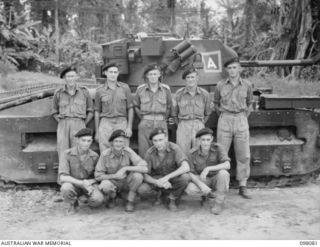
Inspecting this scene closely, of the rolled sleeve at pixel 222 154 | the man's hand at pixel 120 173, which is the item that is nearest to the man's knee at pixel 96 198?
the man's hand at pixel 120 173

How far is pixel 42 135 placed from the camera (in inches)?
237

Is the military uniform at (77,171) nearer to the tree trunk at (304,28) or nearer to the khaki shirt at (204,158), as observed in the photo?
the khaki shirt at (204,158)

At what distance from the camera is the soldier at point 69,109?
5445 millimetres

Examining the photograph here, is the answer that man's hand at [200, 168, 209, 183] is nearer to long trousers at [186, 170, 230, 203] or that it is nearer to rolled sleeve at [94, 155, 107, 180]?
long trousers at [186, 170, 230, 203]

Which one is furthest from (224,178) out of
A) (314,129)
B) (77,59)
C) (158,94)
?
(77,59)

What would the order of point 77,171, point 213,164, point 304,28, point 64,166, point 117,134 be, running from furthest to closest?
1. point 304,28
2. point 213,164
3. point 77,171
4. point 64,166
5. point 117,134

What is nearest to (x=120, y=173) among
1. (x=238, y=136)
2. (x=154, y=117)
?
(x=154, y=117)

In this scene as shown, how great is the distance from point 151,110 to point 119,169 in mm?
807

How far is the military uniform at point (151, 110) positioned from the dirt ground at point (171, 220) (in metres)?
0.77

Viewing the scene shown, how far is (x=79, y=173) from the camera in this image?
5148 mm

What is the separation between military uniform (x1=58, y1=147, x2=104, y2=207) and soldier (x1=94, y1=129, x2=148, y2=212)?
120 millimetres

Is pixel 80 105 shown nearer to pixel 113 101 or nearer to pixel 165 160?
pixel 113 101

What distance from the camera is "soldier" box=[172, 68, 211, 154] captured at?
542cm

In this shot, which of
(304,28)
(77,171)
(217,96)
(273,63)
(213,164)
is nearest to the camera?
(77,171)
